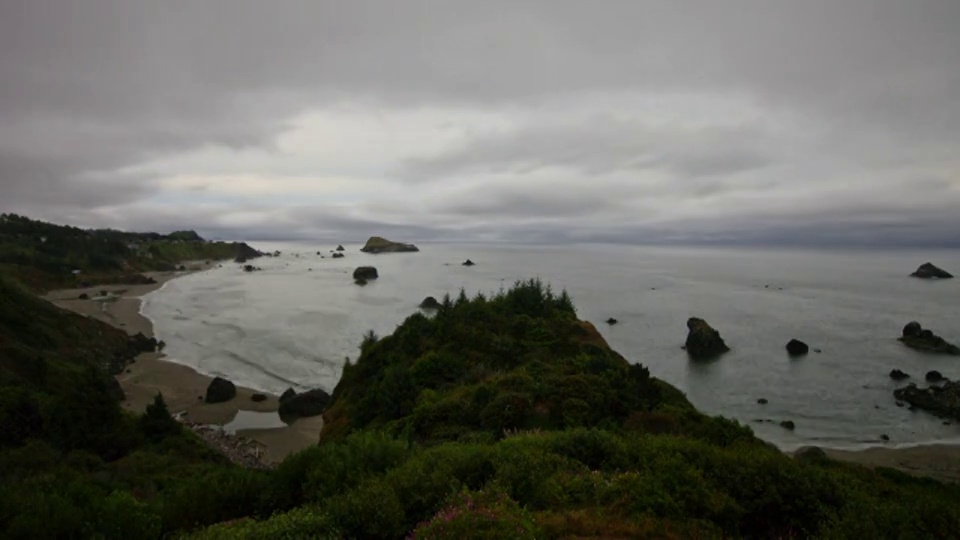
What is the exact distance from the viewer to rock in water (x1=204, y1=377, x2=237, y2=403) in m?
28.0

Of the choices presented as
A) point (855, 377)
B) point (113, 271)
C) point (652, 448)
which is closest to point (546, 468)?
point (652, 448)

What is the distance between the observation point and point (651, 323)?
5331cm

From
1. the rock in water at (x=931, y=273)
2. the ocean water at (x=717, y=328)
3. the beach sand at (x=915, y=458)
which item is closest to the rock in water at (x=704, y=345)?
the ocean water at (x=717, y=328)

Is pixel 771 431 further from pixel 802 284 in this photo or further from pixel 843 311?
pixel 802 284

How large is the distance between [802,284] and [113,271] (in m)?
139

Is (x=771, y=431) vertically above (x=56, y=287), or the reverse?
(x=56, y=287)

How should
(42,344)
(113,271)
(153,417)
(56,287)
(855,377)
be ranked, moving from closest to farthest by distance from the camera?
(153,417) → (42,344) → (855,377) → (56,287) → (113,271)

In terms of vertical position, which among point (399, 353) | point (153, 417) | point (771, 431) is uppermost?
point (399, 353)

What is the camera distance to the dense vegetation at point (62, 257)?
68875 mm

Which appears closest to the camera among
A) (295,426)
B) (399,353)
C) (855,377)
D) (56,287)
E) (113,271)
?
(399,353)

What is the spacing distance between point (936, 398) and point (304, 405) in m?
39.9

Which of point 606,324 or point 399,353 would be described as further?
point 606,324

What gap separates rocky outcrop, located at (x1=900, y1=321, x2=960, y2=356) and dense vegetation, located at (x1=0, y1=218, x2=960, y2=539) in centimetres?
4010

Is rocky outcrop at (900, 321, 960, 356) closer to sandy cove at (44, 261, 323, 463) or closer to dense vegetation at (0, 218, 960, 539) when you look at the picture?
dense vegetation at (0, 218, 960, 539)
